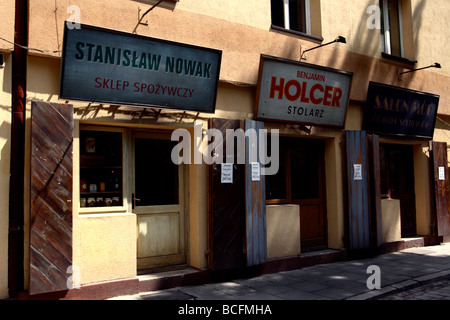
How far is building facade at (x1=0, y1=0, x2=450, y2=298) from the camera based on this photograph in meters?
4.98

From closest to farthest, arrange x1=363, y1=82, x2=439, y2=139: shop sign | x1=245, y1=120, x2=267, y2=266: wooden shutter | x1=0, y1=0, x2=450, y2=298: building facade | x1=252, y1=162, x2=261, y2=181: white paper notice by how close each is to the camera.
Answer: x1=0, y1=0, x2=450, y2=298: building facade, x1=245, y1=120, x2=267, y2=266: wooden shutter, x1=252, y1=162, x2=261, y2=181: white paper notice, x1=363, y1=82, x2=439, y2=139: shop sign

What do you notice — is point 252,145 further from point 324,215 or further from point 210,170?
point 324,215

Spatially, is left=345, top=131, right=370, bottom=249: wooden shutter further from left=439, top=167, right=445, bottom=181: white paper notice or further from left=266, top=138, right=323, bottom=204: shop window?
left=439, top=167, right=445, bottom=181: white paper notice

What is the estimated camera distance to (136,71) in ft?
18.1

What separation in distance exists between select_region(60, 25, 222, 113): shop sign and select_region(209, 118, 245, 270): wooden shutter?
2.04 feet

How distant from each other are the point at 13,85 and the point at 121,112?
1.37 m

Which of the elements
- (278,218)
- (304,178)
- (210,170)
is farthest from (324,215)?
(210,170)

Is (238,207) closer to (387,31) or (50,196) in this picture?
(50,196)

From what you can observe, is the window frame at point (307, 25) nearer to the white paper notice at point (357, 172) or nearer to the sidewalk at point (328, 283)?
the white paper notice at point (357, 172)

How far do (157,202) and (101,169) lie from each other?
3.35ft

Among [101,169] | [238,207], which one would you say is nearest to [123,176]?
[101,169]

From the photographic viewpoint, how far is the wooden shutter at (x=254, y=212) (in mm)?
6434

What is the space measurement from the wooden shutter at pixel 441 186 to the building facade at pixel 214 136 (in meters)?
0.05

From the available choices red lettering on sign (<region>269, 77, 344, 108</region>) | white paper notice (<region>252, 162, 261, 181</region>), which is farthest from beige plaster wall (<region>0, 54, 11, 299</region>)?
red lettering on sign (<region>269, 77, 344, 108</region>)
